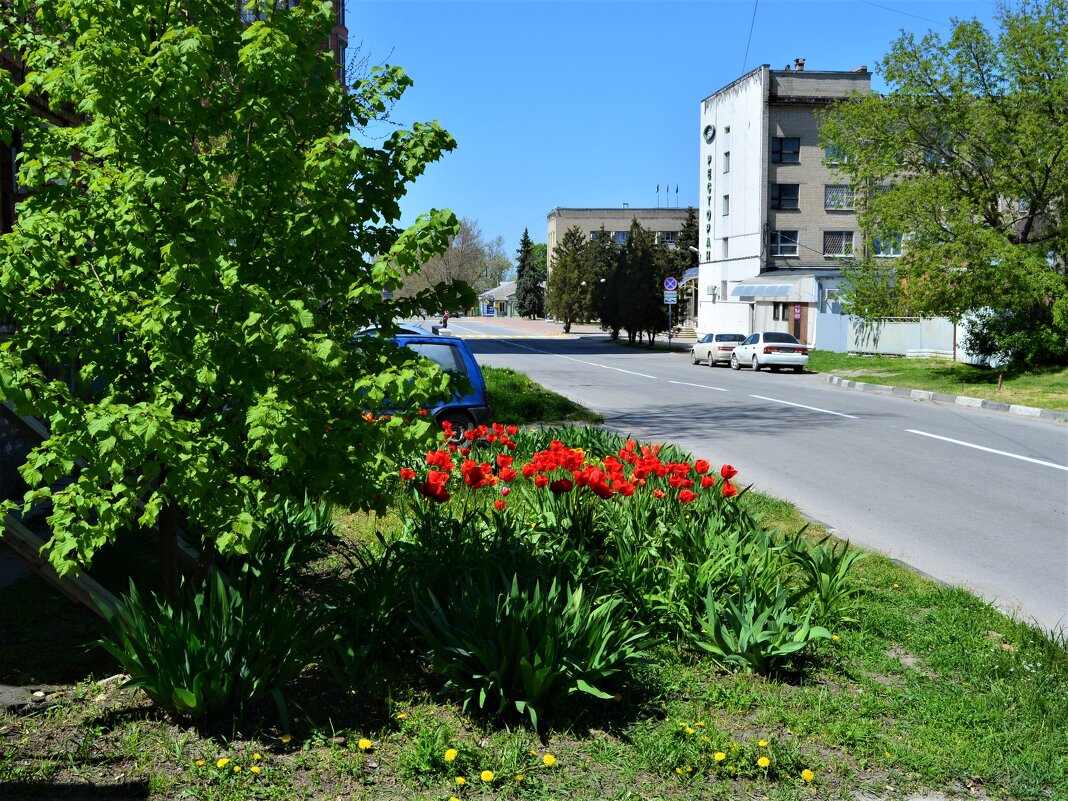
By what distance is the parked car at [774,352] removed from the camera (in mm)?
34188

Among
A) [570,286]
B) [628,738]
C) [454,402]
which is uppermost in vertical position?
[570,286]

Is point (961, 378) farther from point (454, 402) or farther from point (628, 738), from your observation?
point (628, 738)

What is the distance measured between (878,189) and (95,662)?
88.7ft

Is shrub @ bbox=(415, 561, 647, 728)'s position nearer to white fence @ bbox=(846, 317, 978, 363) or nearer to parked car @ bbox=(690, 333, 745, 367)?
white fence @ bbox=(846, 317, 978, 363)

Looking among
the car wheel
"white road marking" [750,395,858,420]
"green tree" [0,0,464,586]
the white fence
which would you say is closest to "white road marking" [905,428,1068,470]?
"white road marking" [750,395,858,420]

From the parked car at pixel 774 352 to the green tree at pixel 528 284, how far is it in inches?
3454

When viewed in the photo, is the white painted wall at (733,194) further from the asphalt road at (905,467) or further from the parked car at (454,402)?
the parked car at (454,402)

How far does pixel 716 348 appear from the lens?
124 ft

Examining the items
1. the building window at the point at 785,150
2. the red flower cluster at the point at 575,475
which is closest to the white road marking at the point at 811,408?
the red flower cluster at the point at 575,475

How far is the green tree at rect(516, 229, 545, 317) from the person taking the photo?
124312 mm

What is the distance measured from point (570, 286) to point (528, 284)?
4889 cm

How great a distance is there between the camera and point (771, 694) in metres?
4.50

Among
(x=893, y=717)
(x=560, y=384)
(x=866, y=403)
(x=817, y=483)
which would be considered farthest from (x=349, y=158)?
(x=560, y=384)

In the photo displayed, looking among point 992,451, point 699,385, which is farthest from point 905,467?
point 699,385
